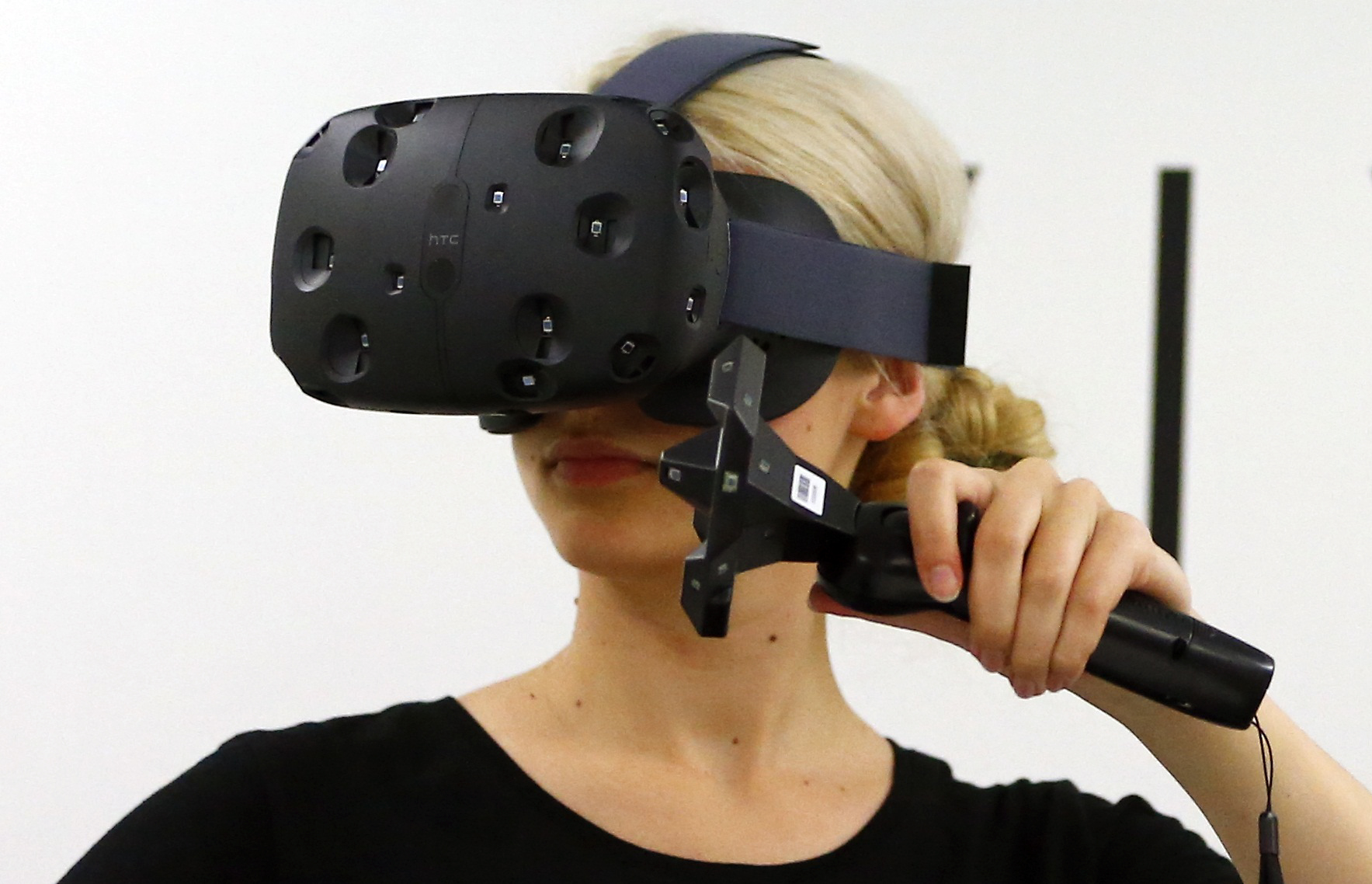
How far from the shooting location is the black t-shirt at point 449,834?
784mm

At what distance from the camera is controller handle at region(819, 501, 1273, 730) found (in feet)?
1.91

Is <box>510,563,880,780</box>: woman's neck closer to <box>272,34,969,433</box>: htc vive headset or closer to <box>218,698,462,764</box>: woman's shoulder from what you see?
<box>218,698,462,764</box>: woman's shoulder

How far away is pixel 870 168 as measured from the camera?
2.71 ft

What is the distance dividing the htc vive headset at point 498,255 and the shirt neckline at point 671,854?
0.87 feet

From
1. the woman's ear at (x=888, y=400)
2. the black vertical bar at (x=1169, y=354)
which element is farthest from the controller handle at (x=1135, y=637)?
the black vertical bar at (x=1169, y=354)

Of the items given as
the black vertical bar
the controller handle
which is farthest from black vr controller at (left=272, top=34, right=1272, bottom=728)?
the black vertical bar

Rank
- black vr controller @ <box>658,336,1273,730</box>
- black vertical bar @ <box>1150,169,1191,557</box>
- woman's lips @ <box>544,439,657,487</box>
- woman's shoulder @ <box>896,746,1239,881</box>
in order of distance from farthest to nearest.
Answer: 1. black vertical bar @ <box>1150,169,1191,557</box>
2. woman's shoulder @ <box>896,746,1239,881</box>
3. woman's lips @ <box>544,439,657,487</box>
4. black vr controller @ <box>658,336,1273,730</box>

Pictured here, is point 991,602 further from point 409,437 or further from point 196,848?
point 409,437

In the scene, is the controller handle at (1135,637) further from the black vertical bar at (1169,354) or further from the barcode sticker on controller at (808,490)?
the black vertical bar at (1169,354)

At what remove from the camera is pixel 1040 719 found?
146 cm

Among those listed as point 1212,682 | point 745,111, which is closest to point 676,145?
point 745,111

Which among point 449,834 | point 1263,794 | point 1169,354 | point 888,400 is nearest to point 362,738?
point 449,834

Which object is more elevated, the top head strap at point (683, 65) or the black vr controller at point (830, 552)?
the top head strap at point (683, 65)

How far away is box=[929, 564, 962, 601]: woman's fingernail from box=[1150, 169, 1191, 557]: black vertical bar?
2.93 ft
